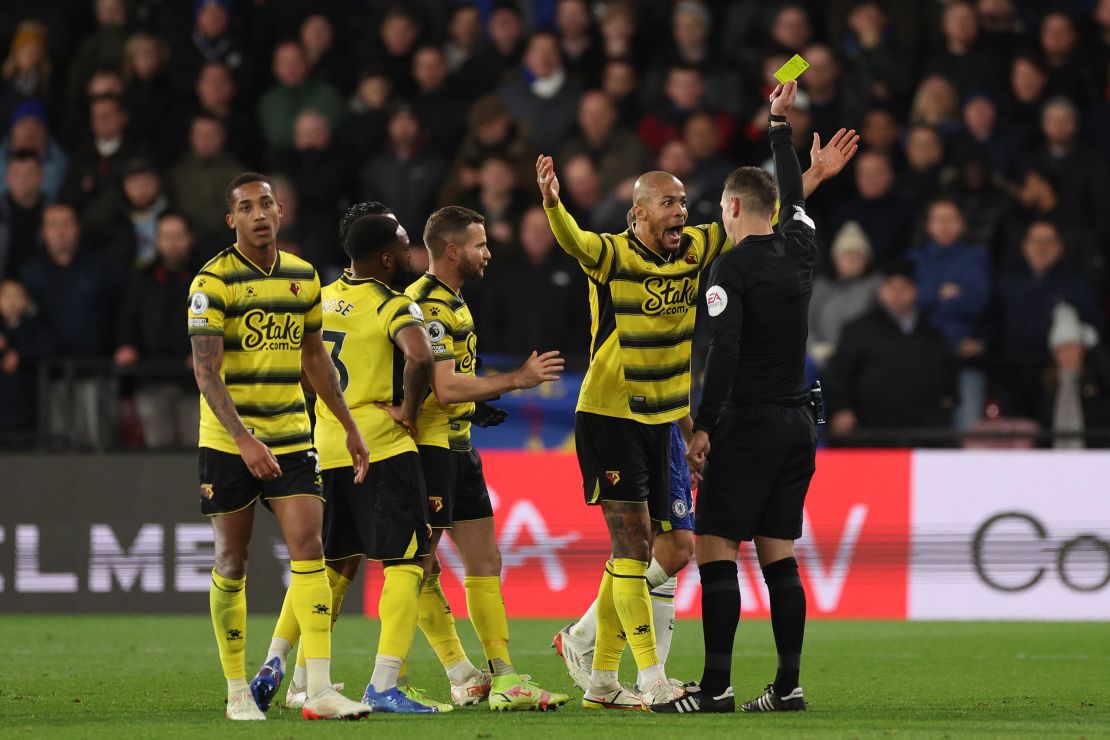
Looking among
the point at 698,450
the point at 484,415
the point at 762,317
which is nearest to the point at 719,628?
the point at 698,450

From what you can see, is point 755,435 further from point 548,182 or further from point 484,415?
point 548,182

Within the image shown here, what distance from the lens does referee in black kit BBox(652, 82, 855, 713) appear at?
8.03m

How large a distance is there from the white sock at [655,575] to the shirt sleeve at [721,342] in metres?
1.05

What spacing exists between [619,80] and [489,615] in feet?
27.5

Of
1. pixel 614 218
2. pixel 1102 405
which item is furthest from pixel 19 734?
pixel 1102 405

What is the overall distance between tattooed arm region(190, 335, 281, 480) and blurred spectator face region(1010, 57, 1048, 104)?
9.85 m

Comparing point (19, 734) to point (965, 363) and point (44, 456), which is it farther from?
point (965, 363)

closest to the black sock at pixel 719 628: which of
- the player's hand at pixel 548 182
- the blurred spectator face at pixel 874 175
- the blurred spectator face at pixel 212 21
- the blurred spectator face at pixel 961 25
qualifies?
the player's hand at pixel 548 182

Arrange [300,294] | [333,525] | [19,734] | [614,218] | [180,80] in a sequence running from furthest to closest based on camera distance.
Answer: [180,80] < [614,218] < [333,525] < [300,294] < [19,734]

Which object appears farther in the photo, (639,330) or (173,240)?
(173,240)

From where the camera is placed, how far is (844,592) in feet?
44.4

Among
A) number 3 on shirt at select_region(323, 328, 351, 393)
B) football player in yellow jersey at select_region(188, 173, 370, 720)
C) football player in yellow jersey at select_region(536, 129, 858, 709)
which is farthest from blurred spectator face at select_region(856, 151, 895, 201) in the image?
football player in yellow jersey at select_region(188, 173, 370, 720)

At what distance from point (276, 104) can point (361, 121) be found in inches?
35.1

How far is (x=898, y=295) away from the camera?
1389 centimetres
